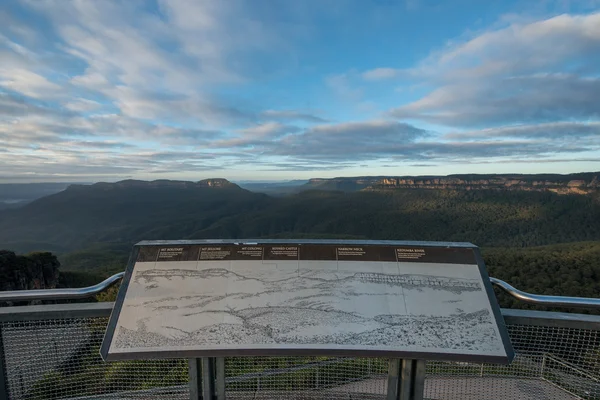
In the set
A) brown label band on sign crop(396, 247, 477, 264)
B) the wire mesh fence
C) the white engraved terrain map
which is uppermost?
brown label band on sign crop(396, 247, 477, 264)

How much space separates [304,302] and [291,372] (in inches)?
34.5

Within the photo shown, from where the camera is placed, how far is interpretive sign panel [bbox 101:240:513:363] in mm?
2441

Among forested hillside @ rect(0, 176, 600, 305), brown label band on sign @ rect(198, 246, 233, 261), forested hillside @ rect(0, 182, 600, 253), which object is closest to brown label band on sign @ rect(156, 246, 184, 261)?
brown label band on sign @ rect(198, 246, 233, 261)

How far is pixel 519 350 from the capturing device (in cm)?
301

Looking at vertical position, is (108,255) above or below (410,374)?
below

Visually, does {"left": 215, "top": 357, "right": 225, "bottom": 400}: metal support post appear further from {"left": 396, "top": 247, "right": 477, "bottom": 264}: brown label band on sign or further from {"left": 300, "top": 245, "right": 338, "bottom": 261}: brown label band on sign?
{"left": 396, "top": 247, "right": 477, "bottom": 264}: brown label band on sign

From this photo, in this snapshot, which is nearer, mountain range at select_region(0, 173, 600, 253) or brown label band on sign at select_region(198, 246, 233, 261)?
brown label band on sign at select_region(198, 246, 233, 261)

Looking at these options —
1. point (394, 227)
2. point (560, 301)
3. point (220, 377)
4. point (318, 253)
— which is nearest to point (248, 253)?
point (318, 253)

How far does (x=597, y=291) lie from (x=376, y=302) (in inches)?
1013

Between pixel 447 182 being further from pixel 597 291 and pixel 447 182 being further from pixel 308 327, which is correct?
pixel 308 327

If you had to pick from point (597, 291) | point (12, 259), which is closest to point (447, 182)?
point (597, 291)

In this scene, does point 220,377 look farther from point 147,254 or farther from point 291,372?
point 147,254

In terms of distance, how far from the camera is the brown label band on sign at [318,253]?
2.92 m

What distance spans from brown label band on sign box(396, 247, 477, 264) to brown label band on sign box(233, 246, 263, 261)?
4.04 feet
